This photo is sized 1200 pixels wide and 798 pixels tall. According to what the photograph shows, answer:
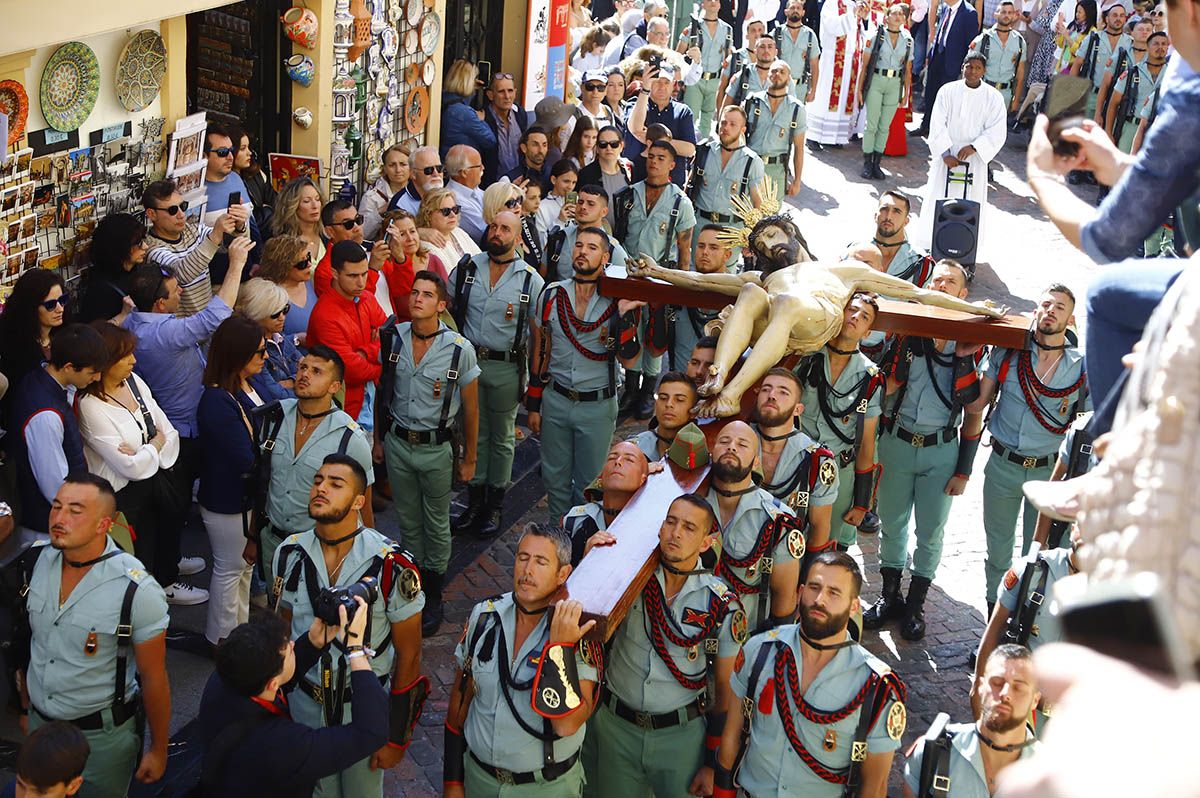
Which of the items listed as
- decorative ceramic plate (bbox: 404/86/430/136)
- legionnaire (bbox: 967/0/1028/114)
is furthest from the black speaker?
legionnaire (bbox: 967/0/1028/114)

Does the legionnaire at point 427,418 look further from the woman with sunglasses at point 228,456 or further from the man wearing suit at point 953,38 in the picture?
the man wearing suit at point 953,38

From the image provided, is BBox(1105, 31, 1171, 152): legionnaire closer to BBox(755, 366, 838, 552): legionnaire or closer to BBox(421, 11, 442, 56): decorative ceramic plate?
BBox(421, 11, 442, 56): decorative ceramic plate

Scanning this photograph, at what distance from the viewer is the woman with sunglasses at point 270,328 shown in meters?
8.34

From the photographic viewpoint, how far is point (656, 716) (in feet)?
20.7

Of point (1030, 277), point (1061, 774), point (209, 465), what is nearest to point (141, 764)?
point (209, 465)

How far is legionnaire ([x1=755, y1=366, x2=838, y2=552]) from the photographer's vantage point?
7621 mm

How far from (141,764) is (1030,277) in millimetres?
12562

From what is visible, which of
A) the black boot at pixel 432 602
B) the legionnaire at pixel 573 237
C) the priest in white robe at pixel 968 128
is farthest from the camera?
the priest in white robe at pixel 968 128

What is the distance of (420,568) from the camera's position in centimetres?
883

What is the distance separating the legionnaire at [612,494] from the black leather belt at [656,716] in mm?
797

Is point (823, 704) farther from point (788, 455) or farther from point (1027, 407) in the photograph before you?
point (1027, 407)

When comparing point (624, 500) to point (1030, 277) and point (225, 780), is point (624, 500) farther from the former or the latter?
point (1030, 277)

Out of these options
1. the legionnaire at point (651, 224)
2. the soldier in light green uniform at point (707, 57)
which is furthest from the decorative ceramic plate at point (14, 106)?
the soldier in light green uniform at point (707, 57)

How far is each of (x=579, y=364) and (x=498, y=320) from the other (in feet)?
1.93
